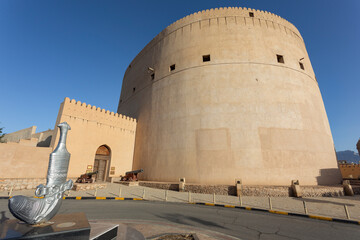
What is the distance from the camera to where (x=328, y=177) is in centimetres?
1242

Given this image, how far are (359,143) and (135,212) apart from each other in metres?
34.0

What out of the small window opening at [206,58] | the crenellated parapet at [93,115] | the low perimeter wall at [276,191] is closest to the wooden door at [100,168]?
the crenellated parapet at [93,115]

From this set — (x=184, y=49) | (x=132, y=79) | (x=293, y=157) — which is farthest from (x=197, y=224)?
(x=132, y=79)

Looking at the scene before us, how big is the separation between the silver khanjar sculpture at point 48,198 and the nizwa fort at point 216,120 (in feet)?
32.4

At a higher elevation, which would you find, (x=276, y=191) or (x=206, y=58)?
(x=206, y=58)

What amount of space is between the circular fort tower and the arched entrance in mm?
2694

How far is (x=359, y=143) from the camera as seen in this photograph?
25.3m

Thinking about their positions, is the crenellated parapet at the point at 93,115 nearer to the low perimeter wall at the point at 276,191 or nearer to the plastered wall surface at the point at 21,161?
the plastered wall surface at the point at 21,161

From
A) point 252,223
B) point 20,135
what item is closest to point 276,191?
point 252,223

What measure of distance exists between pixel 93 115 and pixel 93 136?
186 centimetres

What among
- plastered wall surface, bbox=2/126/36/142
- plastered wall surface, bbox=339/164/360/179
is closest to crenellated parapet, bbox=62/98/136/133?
plastered wall surface, bbox=2/126/36/142

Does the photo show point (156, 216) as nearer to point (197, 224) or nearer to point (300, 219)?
point (197, 224)

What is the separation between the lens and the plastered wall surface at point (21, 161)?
1060cm

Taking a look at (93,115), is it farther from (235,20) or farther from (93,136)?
(235,20)
